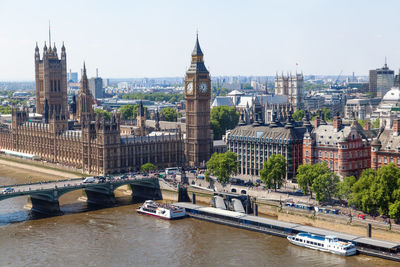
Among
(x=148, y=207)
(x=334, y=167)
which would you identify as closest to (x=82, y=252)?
(x=148, y=207)

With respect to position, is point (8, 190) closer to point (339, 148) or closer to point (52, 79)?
point (339, 148)

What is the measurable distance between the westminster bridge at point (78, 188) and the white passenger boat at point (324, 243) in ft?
117

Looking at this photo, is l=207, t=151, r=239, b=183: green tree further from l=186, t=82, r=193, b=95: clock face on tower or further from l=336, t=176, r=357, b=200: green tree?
l=186, t=82, r=193, b=95: clock face on tower

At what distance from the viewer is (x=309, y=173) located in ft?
325

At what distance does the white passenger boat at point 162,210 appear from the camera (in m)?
97.7

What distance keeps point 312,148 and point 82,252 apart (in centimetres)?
4646

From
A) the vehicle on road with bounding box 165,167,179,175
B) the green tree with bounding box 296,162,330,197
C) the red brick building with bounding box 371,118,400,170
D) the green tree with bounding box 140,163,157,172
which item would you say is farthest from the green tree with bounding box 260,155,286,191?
the green tree with bounding box 140,163,157,172

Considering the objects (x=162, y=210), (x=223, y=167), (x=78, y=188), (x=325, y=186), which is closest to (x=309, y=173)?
(x=325, y=186)

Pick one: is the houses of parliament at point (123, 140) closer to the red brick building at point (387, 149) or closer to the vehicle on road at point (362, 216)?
the red brick building at point (387, 149)

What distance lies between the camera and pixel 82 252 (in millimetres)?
80875

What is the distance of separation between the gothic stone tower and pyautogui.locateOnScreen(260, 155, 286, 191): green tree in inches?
3728

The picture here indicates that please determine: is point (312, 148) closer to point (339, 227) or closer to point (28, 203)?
point (339, 227)

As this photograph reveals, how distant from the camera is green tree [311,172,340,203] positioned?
95562 millimetres

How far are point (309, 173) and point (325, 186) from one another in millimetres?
4042
